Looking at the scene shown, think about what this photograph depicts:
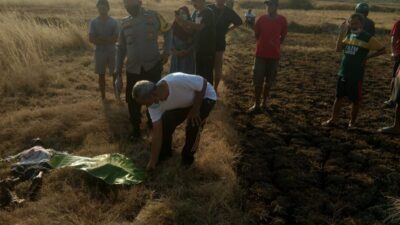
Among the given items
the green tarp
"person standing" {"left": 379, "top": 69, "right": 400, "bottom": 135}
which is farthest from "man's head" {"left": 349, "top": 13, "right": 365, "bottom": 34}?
the green tarp

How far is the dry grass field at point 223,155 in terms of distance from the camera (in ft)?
11.4

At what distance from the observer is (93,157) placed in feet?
14.3

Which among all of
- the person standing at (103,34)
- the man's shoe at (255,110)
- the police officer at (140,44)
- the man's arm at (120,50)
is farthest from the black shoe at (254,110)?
the person standing at (103,34)

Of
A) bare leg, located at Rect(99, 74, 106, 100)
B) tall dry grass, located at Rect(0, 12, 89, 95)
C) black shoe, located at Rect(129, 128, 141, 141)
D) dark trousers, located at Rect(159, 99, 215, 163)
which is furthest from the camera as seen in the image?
tall dry grass, located at Rect(0, 12, 89, 95)

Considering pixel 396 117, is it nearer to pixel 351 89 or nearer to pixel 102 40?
pixel 351 89

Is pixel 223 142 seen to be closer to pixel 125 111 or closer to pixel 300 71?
pixel 125 111

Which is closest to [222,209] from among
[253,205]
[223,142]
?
[253,205]

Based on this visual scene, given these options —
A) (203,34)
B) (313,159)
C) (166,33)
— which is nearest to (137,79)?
(166,33)

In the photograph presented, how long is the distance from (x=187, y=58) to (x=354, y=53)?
6.72 feet

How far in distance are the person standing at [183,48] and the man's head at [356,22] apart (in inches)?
76.3

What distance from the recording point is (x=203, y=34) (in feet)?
17.6

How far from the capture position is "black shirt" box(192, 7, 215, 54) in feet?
17.3

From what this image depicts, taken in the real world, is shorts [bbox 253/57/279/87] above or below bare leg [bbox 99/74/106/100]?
above

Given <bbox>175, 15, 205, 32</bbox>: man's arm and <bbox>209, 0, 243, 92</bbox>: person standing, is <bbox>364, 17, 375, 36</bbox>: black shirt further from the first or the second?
<bbox>175, 15, 205, 32</bbox>: man's arm
